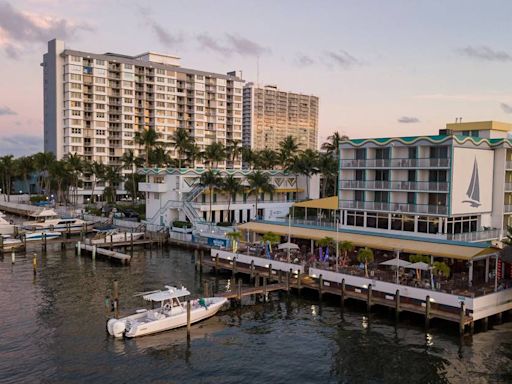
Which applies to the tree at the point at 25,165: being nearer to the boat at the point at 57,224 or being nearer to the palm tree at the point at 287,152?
the boat at the point at 57,224

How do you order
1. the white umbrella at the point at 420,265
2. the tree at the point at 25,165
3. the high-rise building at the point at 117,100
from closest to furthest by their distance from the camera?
the white umbrella at the point at 420,265 < the tree at the point at 25,165 < the high-rise building at the point at 117,100

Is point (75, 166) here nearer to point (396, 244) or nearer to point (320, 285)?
point (320, 285)

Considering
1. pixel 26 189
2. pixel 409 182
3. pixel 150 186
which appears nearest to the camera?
pixel 409 182

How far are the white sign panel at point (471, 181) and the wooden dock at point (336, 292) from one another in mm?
14353

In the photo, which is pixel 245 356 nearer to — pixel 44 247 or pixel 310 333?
pixel 310 333

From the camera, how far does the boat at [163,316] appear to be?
3962 cm

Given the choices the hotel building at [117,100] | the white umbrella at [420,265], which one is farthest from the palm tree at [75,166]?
the white umbrella at [420,265]

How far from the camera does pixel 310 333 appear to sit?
41625 millimetres

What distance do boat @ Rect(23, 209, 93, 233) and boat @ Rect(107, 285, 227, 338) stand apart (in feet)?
186

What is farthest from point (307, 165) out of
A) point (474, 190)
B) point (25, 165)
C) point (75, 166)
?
point (25, 165)

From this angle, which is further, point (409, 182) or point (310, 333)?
point (409, 182)

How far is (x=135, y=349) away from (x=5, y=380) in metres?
8.75

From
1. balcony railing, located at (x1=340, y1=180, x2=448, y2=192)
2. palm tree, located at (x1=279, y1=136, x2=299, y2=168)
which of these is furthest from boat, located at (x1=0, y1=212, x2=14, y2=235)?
balcony railing, located at (x1=340, y1=180, x2=448, y2=192)

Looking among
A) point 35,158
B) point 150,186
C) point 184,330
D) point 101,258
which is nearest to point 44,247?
point 101,258
